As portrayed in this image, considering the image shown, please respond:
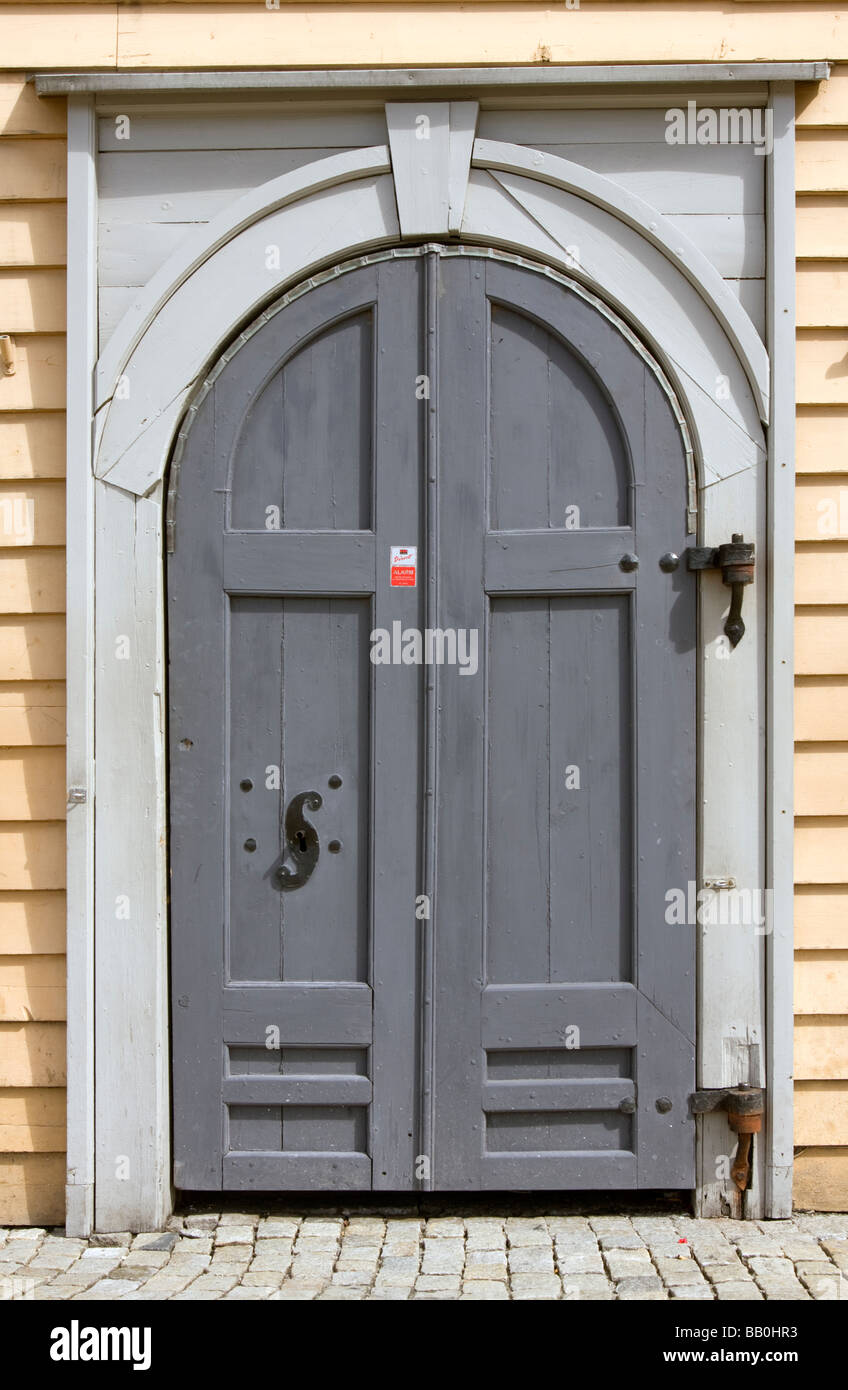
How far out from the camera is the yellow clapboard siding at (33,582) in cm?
349

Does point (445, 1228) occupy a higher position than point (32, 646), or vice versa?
point (32, 646)

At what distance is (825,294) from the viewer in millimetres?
3447

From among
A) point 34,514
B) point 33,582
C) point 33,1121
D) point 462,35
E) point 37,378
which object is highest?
point 462,35

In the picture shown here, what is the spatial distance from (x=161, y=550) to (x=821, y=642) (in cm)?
204

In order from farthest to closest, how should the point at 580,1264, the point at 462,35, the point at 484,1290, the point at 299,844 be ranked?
1. the point at 299,844
2. the point at 462,35
3. the point at 580,1264
4. the point at 484,1290

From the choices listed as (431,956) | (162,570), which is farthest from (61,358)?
(431,956)

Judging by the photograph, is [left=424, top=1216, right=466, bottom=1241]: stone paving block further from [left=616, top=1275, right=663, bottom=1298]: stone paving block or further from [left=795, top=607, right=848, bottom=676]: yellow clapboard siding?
[left=795, top=607, right=848, bottom=676]: yellow clapboard siding

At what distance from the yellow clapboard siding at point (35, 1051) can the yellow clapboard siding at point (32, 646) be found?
1.09 m

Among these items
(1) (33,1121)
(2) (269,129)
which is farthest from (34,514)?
(1) (33,1121)

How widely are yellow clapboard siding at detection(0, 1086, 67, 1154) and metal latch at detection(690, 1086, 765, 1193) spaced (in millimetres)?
1956

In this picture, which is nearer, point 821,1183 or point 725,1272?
point 725,1272

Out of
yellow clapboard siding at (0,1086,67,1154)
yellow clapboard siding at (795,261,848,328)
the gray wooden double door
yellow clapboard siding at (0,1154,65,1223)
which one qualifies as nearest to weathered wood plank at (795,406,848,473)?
yellow clapboard siding at (795,261,848,328)

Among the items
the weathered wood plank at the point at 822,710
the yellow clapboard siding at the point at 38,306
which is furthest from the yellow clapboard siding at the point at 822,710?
the yellow clapboard siding at the point at 38,306

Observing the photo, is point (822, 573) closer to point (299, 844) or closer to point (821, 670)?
point (821, 670)
